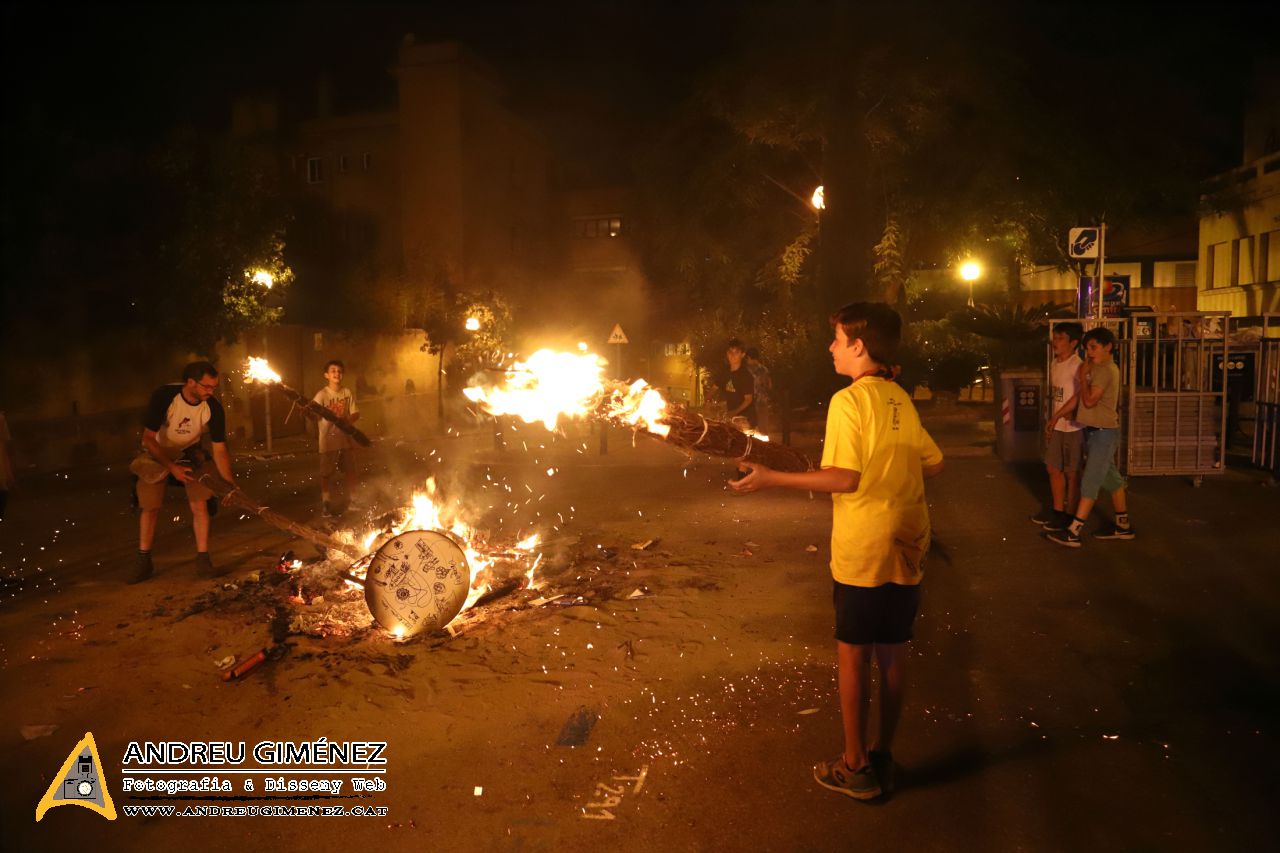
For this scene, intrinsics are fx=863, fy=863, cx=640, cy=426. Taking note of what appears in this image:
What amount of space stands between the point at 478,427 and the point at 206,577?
16268mm

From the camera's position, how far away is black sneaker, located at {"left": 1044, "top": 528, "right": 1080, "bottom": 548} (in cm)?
791

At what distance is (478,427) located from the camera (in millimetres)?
23734

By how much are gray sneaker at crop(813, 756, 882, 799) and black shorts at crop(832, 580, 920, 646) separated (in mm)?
582

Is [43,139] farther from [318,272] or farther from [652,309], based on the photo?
[652,309]

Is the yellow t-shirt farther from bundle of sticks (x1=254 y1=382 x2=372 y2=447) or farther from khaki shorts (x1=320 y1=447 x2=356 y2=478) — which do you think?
khaki shorts (x1=320 y1=447 x2=356 y2=478)

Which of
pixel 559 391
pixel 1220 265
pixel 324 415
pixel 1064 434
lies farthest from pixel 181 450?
pixel 1220 265

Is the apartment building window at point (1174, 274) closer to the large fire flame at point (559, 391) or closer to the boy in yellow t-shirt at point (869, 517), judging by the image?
the large fire flame at point (559, 391)

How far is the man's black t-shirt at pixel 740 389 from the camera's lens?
10656 millimetres

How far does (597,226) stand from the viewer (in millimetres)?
42406

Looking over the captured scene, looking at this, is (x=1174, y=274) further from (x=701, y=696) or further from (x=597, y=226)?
(x=701, y=696)

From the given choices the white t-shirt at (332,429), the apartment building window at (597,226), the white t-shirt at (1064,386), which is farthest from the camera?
the apartment building window at (597,226)

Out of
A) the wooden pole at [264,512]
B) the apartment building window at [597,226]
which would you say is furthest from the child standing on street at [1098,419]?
the apartment building window at [597,226]

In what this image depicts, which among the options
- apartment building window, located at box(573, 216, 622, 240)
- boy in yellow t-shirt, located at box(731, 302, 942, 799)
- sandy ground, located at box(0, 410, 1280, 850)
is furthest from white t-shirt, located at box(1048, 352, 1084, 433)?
apartment building window, located at box(573, 216, 622, 240)

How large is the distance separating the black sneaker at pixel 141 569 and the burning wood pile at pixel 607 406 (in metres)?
3.18
